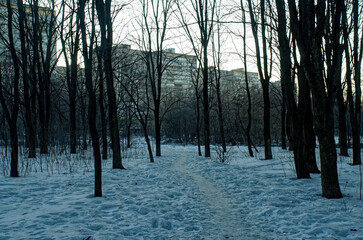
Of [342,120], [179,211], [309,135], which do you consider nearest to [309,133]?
[309,135]

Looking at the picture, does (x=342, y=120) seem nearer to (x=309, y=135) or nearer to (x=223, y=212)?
(x=309, y=135)

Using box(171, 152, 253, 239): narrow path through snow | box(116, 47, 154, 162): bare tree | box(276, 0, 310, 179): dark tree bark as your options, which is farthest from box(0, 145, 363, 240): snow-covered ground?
box(116, 47, 154, 162): bare tree

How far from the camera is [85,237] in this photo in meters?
2.94

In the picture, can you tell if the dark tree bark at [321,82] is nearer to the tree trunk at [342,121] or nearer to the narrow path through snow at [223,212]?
the narrow path through snow at [223,212]

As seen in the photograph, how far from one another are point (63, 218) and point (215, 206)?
271 centimetres

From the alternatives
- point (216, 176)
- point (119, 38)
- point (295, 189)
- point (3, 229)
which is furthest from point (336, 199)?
point (119, 38)

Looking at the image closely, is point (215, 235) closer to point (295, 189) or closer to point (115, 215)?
point (115, 215)

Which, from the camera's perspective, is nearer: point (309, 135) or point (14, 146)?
point (14, 146)

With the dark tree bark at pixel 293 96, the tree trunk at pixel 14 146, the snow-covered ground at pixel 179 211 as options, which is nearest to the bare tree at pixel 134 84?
the tree trunk at pixel 14 146

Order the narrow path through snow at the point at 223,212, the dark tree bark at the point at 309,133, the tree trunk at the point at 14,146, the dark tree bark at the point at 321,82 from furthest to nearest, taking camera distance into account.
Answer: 1. the tree trunk at the point at 14,146
2. the dark tree bark at the point at 309,133
3. the dark tree bark at the point at 321,82
4. the narrow path through snow at the point at 223,212

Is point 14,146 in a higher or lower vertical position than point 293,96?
lower

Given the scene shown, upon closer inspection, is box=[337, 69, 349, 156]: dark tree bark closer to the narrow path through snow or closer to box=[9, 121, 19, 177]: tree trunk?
the narrow path through snow

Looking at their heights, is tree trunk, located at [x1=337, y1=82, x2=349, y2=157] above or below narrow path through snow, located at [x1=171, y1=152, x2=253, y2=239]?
above

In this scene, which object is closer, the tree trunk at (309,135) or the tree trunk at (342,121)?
the tree trunk at (309,135)
